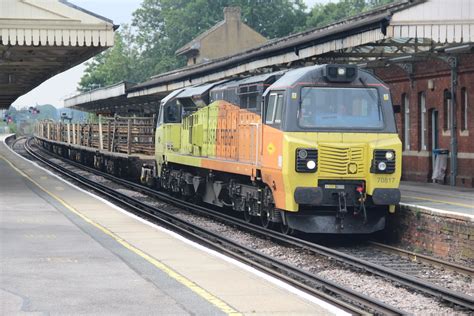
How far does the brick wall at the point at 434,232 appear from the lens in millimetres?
15508

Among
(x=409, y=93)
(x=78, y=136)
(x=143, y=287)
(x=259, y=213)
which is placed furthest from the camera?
(x=78, y=136)

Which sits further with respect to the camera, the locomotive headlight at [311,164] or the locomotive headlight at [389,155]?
the locomotive headlight at [389,155]

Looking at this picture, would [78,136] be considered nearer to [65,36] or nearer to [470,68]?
[65,36]

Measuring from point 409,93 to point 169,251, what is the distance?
59.3 feet

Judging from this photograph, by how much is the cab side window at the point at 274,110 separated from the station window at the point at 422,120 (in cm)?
1325

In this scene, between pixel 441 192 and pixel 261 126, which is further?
pixel 441 192

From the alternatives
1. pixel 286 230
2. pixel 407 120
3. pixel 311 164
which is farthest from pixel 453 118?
pixel 311 164

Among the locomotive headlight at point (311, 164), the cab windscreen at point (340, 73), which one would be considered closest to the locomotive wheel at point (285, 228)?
the locomotive headlight at point (311, 164)

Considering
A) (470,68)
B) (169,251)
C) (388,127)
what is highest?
(470,68)

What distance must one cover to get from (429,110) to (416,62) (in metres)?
1.63

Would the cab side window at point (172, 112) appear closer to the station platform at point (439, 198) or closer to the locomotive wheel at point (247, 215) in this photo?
the locomotive wheel at point (247, 215)

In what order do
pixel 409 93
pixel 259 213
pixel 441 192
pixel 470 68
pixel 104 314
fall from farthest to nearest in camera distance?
pixel 409 93 → pixel 470 68 → pixel 441 192 → pixel 259 213 → pixel 104 314

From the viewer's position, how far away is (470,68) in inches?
1031

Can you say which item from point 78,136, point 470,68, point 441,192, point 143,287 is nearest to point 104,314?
point 143,287
